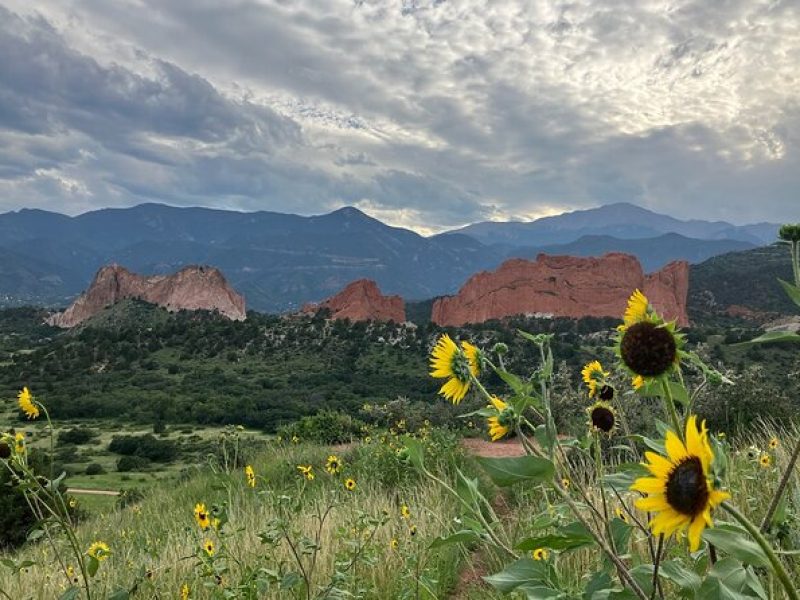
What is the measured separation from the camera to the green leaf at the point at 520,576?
1436 mm

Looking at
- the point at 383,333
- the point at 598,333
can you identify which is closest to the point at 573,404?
the point at 598,333

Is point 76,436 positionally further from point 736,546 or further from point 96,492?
point 736,546

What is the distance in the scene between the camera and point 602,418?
2.20 m

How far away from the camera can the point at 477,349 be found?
1976 mm

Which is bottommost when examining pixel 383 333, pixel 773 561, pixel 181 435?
pixel 181 435

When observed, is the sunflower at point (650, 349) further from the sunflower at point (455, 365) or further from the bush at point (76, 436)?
the bush at point (76, 436)

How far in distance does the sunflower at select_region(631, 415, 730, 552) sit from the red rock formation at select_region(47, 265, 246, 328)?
4390 inches

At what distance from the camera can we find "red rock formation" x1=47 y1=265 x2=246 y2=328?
→ 368 ft

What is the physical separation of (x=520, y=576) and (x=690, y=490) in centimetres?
57

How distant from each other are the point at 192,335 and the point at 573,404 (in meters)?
76.0

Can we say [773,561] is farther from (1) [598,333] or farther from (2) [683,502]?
(1) [598,333]

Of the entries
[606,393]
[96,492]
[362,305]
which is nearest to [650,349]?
[606,393]

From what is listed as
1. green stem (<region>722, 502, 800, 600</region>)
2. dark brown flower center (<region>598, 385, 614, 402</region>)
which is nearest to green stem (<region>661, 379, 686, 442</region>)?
green stem (<region>722, 502, 800, 600</region>)

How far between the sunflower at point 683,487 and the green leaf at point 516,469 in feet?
0.67
